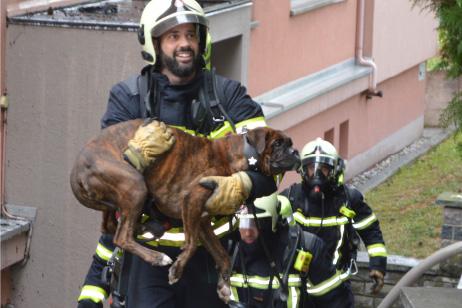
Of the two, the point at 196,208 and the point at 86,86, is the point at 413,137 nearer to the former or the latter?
the point at 86,86

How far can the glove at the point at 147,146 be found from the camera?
4801 millimetres

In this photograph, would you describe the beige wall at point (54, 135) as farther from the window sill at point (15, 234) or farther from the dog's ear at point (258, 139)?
the dog's ear at point (258, 139)

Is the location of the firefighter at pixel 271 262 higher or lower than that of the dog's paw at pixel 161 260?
lower

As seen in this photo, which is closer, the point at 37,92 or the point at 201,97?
the point at 201,97

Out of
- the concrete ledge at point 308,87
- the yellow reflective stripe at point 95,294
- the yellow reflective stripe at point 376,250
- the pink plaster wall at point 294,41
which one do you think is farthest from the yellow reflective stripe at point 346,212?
the pink plaster wall at point 294,41

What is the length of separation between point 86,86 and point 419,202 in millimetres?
6616

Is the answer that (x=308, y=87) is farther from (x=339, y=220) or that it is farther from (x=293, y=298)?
(x=293, y=298)

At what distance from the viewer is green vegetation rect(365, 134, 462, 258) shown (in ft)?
41.4

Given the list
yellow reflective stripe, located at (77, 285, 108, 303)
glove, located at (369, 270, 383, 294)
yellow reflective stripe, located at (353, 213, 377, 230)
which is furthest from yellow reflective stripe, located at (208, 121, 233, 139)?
glove, located at (369, 270, 383, 294)

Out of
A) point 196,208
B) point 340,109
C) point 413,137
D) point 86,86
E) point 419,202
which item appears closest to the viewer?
point 196,208

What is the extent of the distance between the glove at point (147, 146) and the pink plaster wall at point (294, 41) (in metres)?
8.21

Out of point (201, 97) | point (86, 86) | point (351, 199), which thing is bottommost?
point (351, 199)

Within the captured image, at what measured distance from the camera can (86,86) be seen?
31.1 feet

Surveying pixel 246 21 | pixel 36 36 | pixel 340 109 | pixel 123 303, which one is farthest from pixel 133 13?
pixel 340 109
